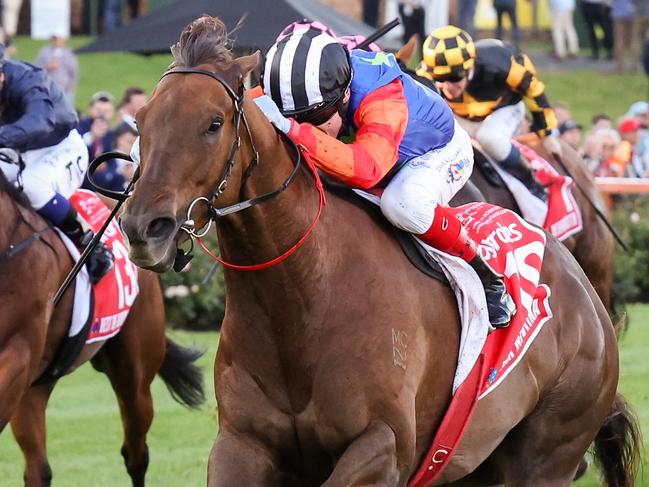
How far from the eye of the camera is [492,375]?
4648mm

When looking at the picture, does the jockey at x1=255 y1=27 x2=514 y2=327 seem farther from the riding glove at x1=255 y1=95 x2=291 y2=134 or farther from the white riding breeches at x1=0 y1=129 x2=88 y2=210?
the white riding breeches at x1=0 y1=129 x2=88 y2=210

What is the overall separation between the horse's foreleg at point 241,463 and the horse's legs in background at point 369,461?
20 cm

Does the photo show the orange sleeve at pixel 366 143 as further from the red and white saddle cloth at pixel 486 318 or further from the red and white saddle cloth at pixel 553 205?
the red and white saddle cloth at pixel 553 205

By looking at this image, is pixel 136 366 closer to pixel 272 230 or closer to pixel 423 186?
pixel 423 186

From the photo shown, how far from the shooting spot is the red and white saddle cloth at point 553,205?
8.52 meters

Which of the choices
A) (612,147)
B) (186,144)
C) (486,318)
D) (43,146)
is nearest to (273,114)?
(186,144)

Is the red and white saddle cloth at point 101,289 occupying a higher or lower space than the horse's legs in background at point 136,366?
higher

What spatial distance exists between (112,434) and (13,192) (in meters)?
2.65

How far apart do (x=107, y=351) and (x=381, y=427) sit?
345 centimetres

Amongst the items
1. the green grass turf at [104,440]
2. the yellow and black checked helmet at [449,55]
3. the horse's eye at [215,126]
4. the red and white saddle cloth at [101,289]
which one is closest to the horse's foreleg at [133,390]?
the red and white saddle cloth at [101,289]

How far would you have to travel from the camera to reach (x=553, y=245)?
17.4 ft

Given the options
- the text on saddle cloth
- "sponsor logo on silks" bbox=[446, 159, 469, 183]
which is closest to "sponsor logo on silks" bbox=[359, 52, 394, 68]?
"sponsor logo on silks" bbox=[446, 159, 469, 183]

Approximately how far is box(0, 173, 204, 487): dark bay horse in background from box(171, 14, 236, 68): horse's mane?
2.64m

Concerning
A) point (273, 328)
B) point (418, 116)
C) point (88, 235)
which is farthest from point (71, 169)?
point (273, 328)
